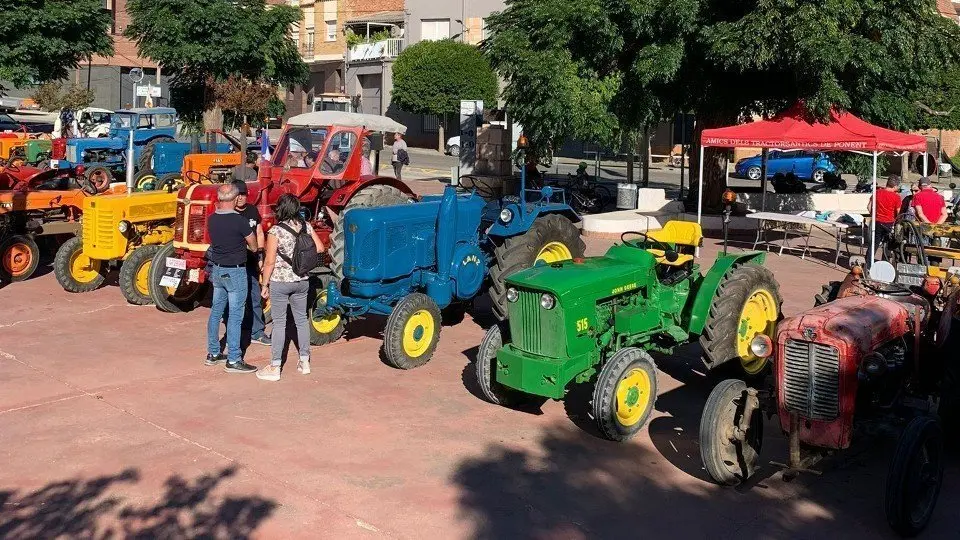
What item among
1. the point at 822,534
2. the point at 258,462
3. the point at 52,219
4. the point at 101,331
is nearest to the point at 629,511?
the point at 822,534

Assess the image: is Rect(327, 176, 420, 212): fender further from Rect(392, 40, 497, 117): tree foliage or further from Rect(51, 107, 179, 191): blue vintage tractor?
Rect(392, 40, 497, 117): tree foliage

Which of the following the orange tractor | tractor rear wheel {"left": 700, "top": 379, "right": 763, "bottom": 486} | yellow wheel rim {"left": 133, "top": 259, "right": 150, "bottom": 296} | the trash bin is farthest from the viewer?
the trash bin

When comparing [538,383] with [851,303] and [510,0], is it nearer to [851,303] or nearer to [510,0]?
[851,303]

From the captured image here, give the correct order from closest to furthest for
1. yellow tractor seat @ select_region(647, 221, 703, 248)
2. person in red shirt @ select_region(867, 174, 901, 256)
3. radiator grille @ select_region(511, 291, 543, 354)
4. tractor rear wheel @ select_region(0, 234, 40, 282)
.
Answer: radiator grille @ select_region(511, 291, 543, 354), yellow tractor seat @ select_region(647, 221, 703, 248), tractor rear wheel @ select_region(0, 234, 40, 282), person in red shirt @ select_region(867, 174, 901, 256)

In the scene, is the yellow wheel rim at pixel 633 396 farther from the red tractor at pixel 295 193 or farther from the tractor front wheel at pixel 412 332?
the red tractor at pixel 295 193

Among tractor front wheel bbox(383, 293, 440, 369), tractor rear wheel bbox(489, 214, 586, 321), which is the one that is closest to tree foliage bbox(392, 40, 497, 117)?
tractor rear wheel bbox(489, 214, 586, 321)

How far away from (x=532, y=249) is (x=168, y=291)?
12.7ft

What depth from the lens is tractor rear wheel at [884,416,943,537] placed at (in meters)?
5.33

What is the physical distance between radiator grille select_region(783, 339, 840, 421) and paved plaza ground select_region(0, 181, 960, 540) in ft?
2.13

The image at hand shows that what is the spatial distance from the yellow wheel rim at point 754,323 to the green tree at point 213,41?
2614 centimetres

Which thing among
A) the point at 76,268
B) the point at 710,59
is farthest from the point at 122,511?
the point at 710,59

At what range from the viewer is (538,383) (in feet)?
22.4

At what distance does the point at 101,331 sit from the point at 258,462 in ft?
13.8

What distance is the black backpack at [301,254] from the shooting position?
7984 mm
